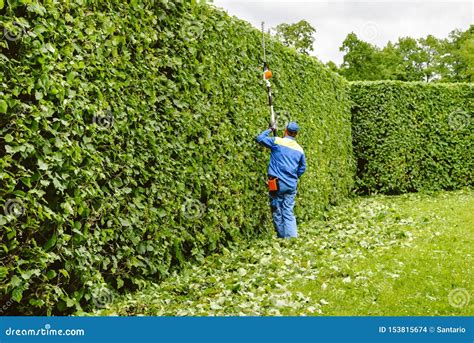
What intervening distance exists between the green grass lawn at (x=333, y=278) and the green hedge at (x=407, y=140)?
25.4ft

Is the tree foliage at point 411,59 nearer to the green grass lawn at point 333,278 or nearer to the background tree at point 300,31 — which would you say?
the background tree at point 300,31

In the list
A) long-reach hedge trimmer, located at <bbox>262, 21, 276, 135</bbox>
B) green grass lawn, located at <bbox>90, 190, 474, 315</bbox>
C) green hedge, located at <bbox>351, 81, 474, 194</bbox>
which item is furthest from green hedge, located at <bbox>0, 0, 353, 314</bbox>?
green hedge, located at <bbox>351, 81, 474, 194</bbox>

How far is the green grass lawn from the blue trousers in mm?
280

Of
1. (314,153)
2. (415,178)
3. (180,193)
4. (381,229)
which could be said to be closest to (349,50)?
(415,178)

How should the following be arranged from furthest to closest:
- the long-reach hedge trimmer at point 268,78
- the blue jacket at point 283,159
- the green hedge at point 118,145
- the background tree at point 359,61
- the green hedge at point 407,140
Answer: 1. the background tree at point 359,61
2. the green hedge at point 407,140
3. the long-reach hedge trimmer at point 268,78
4. the blue jacket at point 283,159
5. the green hedge at point 118,145

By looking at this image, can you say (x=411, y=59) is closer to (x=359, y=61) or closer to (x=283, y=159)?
(x=359, y=61)

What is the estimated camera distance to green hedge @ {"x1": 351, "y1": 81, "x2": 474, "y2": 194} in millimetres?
17422

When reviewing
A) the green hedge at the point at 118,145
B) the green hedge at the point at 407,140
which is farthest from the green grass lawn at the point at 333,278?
the green hedge at the point at 407,140

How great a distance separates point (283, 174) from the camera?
9234 mm

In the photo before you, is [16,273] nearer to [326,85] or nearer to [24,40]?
[24,40]

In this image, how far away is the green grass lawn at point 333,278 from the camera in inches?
219

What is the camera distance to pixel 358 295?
5965 mm

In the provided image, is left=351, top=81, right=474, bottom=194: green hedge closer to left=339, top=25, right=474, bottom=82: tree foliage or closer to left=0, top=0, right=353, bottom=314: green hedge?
left=0, top=0, right=353, bottom=314: green hedge

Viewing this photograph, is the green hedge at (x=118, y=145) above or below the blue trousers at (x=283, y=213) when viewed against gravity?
above
